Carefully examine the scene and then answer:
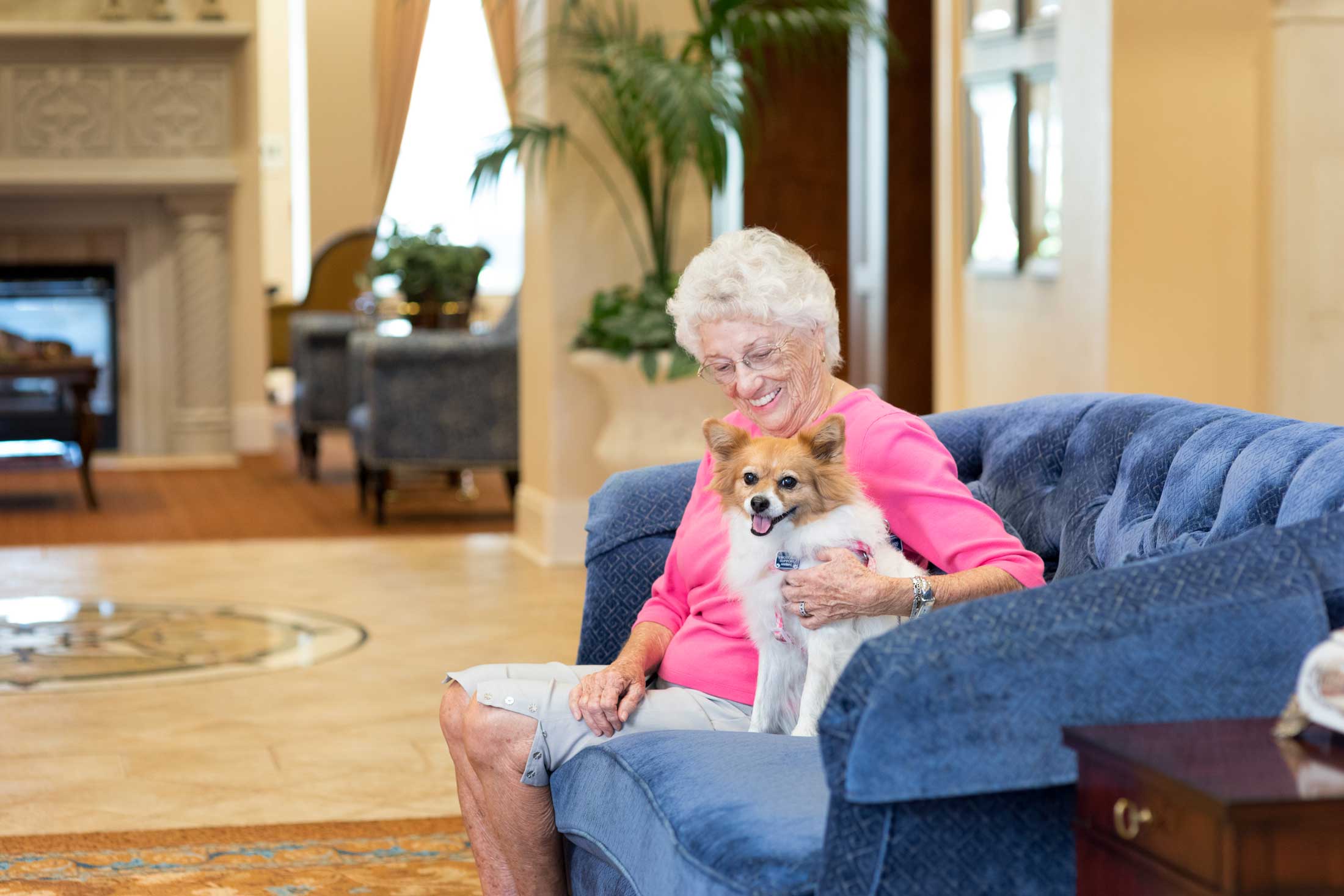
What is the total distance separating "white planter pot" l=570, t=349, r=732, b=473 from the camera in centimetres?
554

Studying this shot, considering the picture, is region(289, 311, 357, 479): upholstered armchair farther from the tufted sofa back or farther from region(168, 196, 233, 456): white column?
the tufted sofa back

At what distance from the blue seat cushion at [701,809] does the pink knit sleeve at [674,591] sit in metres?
0.31

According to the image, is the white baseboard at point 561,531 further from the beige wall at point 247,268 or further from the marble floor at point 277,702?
the beige wall at point 247,268

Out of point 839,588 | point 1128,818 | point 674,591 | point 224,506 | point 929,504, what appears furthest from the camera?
point 224,506

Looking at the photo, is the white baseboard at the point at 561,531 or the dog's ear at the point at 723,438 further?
the white baseboard at the point at 561,531

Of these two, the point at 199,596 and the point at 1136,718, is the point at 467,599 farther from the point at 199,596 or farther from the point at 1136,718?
the point at 1136,718

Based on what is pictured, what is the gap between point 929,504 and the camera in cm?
196

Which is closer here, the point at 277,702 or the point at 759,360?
the point at 759,360

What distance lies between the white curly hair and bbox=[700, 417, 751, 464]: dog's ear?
245 mm

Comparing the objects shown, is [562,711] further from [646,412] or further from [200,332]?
[200,332]

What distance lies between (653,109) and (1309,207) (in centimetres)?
210

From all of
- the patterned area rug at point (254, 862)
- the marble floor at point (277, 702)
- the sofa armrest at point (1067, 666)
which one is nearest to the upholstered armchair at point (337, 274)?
the marble floor at point (277, 702)

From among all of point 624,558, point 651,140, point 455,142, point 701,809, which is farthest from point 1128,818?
point 455,142

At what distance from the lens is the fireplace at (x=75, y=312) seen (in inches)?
377
